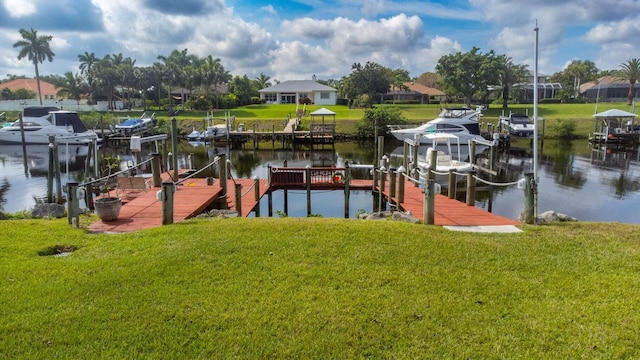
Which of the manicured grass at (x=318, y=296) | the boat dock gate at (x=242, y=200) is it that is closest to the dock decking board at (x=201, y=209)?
the boat dock gate at (x=242, y=200)

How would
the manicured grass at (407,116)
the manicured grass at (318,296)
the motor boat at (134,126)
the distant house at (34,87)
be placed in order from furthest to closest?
the distant house at (34,87), the manicured grass at (407,116), the motor boat at (134,126), the manicured grass at (318,296)

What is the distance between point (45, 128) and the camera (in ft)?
129

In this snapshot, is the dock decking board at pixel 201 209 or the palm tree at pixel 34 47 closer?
the dock decking board at pixel 201 209

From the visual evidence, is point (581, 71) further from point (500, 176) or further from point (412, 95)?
point (500, 176)

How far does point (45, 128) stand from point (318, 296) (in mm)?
42093

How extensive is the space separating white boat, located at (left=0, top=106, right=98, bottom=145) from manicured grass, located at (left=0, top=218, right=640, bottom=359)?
35504 millimetres

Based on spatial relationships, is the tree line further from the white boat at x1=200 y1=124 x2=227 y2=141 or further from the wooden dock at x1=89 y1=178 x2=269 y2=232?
the wooden dock at x1=89 y1=178 x2=269 y2=232

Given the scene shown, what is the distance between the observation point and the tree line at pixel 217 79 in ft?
200

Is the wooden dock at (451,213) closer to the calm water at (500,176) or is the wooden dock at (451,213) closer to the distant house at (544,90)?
the calm water at (500,176)

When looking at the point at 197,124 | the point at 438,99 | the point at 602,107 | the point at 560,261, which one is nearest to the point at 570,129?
the point at 602,107

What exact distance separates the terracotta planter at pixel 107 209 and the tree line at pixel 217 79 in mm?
54603

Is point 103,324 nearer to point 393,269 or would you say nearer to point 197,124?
point 393,269

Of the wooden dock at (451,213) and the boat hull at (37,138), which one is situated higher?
the boat hull at (37,138)

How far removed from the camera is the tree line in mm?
60938
